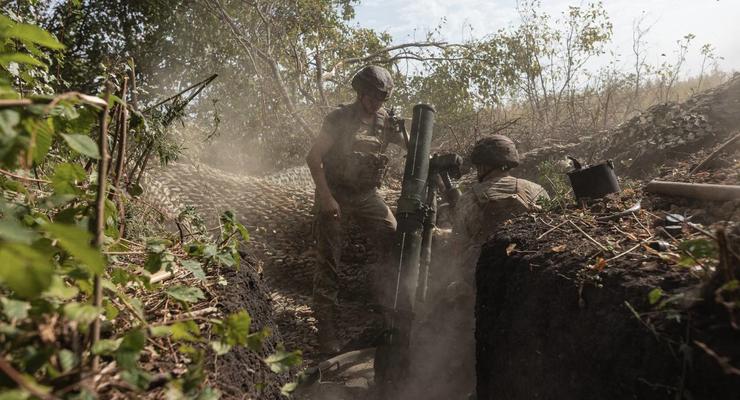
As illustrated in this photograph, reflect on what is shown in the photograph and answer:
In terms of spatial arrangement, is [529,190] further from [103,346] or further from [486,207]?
[103,346]

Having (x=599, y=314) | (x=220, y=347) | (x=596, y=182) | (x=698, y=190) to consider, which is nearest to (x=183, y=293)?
(x=220, y=347)

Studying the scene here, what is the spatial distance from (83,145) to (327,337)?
12.8 ft

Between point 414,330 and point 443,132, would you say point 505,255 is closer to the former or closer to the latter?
point 414,330

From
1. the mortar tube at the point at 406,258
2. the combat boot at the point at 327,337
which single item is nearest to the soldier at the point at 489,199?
the mortar tube at the point at 406,258

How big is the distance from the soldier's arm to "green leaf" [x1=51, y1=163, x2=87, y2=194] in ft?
10.9

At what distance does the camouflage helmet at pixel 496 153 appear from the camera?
419cm

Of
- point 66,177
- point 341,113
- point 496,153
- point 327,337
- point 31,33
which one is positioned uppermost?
point 341,113

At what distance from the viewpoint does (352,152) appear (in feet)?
15.4

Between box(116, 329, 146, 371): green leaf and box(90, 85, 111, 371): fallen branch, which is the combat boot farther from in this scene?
box(116, 329, 146, 371): green leaf

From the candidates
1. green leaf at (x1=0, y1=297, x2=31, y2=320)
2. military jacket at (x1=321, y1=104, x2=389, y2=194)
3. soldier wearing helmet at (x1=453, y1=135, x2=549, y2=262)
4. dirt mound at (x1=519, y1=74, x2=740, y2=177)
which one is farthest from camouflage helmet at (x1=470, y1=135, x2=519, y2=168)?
green leaf at (x1=0, y1=297, x2=31, y2=320)

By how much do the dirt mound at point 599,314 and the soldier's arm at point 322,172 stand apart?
6.02 feet

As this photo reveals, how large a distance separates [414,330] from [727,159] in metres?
2.81

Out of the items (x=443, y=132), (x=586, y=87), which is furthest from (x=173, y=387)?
(x=586, y=87)

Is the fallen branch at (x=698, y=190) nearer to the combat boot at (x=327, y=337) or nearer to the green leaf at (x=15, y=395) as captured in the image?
the green leaf at (x=15, y=395)
